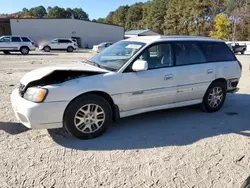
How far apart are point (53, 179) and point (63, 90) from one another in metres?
1.28

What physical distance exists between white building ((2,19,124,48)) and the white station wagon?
3865cm

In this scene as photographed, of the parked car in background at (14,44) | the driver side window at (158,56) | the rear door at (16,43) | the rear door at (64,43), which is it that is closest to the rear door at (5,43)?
the parked car in background at (14,44)

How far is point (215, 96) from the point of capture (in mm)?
5367

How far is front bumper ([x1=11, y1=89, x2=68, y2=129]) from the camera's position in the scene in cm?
348

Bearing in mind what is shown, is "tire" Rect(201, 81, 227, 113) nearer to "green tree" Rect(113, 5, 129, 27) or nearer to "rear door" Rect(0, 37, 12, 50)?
"rear door" Rect(0, 37, 12, 50)

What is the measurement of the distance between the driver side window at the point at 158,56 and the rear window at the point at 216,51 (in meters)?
1.02

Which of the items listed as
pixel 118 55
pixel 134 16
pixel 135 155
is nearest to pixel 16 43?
pixel 118 55

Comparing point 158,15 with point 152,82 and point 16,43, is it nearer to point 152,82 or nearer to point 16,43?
point 16,43

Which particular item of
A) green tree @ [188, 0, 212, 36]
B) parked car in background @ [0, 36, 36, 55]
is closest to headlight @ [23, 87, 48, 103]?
parked car in background @ [0, 36, 36, 55]

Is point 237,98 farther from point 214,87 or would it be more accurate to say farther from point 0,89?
point 0,89

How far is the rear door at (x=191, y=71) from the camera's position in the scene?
4.72m

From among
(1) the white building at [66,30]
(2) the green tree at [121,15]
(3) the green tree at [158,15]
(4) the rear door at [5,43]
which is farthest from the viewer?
(2) the green tree at [121,15]

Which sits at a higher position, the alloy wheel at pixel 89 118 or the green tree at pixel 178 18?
the green tree at pixel 178 18

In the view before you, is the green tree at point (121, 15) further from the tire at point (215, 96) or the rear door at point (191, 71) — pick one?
the rear door at point (191, 71)
